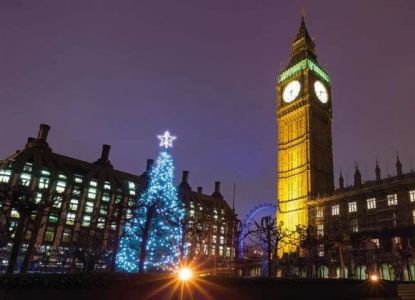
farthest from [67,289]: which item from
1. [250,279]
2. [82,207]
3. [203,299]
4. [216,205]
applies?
[216,205]

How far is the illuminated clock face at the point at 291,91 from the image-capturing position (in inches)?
3457

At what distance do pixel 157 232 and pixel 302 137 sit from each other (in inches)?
2259

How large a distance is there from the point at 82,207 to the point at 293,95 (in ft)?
197

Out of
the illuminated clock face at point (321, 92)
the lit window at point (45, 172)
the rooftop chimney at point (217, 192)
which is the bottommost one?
the lit window at point (45, 172)

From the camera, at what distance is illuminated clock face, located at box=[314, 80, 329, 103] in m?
87.4

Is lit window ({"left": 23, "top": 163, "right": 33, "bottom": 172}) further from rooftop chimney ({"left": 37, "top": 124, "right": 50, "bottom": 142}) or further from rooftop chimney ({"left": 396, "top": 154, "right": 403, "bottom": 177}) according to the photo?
rooftop chimney ({"left": 396, "top": 154, "right": 403, "bottom": 177})

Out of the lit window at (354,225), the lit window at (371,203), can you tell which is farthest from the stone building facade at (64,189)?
the lit window at (371,203)

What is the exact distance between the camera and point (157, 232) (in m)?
32.7

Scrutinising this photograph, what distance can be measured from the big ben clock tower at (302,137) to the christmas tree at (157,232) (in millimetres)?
46416

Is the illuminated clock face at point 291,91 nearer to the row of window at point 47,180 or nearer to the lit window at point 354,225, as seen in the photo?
the lit window at point 354,225

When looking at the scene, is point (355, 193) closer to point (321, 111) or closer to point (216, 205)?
point (321, 111)

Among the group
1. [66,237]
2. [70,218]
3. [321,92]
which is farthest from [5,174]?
[321,92]

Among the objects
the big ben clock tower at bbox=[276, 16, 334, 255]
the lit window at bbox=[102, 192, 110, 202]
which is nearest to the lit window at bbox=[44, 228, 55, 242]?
the lit window at bbox=[102, 192, 110, 202]

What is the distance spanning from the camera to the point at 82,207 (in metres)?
85.9
